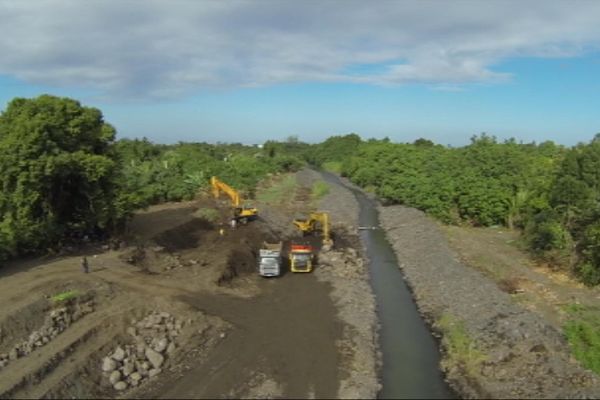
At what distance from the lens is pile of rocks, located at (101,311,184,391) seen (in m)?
20.0

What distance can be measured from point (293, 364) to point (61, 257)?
16757 mm

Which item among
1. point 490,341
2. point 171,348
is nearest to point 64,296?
point 171,348

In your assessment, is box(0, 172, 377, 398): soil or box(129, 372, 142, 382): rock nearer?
box(0, 172, 377, 398): soil

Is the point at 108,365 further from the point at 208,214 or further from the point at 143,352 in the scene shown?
the point at 208,214

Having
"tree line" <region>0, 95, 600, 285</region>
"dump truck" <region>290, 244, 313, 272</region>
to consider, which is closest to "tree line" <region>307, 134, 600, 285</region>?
"tree line" <region>0, 95, 600, 285</region>

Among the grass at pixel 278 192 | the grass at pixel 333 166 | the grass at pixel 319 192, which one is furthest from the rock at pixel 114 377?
the grass at pixel 333 166

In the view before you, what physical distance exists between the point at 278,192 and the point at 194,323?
4352cm

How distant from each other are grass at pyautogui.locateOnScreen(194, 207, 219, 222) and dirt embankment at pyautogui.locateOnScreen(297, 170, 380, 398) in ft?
32.6

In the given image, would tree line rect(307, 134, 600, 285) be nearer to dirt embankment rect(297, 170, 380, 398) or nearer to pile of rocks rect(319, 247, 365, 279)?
dirt embankment rect(297, 170, 380, 398)

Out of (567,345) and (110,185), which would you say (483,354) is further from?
(110,185)

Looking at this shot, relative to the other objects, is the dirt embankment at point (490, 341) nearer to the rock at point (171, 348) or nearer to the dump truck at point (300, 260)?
the dump truck at point (300, 260)

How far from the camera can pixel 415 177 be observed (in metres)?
55.4

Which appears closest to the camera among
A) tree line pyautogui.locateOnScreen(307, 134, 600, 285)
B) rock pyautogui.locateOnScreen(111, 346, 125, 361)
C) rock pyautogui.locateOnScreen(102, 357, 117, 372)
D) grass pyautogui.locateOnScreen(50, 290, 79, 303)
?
rock pyautogui.locateOnScreen(102, 357, 117, 372)

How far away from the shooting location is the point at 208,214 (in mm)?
44938
